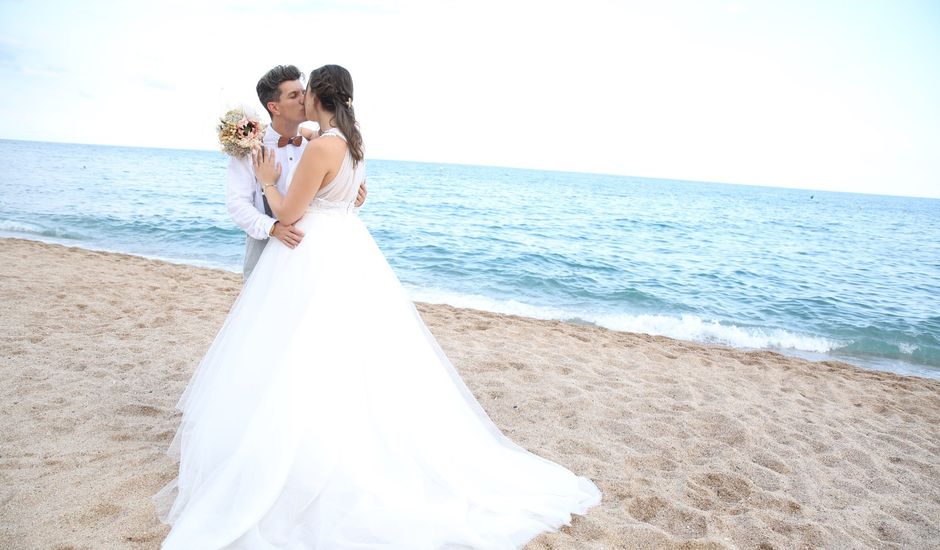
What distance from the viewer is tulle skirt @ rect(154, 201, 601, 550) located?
2703mm

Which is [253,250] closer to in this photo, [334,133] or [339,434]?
[334,133]

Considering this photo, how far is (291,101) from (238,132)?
0.48m

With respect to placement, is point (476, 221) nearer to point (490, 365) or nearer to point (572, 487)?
point (490, 365)

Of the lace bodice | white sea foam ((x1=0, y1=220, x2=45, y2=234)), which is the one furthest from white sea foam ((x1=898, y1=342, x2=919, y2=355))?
white sea foam ((x1=0, y1=220, x2=45, y2=234))

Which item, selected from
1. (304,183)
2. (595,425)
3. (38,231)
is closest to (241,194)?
(304,183)

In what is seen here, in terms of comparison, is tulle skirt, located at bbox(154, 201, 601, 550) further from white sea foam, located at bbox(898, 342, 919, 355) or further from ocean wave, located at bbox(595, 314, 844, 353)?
white sea foam, located at bbox(898, 342, 919, 355)

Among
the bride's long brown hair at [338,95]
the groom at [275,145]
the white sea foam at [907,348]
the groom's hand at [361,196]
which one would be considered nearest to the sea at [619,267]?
the white sea foam at [907,348]

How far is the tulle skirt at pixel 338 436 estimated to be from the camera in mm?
2703

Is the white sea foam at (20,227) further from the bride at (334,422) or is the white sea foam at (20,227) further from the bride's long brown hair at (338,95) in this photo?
the bride's long brown hair at (338,95)

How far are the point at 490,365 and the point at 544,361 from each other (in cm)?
69

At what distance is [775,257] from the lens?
18.9 meters

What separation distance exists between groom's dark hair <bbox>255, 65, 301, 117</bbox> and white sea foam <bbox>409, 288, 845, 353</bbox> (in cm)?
667

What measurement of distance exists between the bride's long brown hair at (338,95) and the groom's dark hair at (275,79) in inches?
27.4

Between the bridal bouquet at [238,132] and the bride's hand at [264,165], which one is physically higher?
the bridal bouquet at [238,132]
